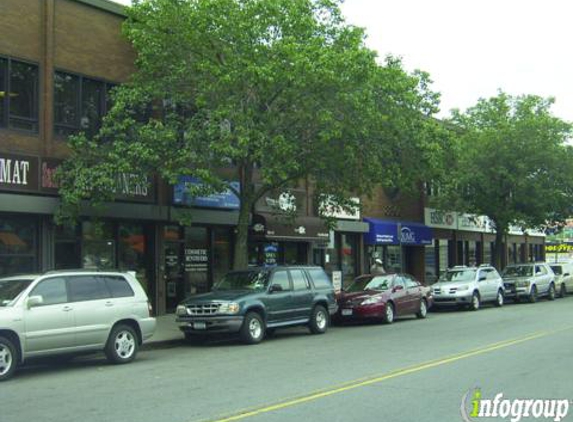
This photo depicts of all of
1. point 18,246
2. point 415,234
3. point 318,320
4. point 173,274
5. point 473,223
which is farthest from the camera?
point 473,223

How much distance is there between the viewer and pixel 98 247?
19.8m

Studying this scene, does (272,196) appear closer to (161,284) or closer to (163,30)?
(161,284)

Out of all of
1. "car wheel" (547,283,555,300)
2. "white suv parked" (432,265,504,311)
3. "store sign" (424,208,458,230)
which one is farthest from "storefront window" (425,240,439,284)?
"white suv parked" (432,265,504,311)

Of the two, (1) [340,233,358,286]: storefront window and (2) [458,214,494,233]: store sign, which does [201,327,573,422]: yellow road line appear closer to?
(1) [340,233,358,286]: storefront window

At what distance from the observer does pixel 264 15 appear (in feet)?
55.3

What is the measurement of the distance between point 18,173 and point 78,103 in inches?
118

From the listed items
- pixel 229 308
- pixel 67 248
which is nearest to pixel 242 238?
pixel 229 308

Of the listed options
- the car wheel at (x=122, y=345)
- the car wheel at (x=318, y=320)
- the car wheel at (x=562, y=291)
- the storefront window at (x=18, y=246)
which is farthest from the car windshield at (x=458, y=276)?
the car wheel at (x=122, y=345)

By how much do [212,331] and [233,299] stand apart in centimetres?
82

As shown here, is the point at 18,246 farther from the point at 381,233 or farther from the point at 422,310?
the point at 381,233

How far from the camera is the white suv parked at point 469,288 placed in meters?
25.5

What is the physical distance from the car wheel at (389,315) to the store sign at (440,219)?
14646mm

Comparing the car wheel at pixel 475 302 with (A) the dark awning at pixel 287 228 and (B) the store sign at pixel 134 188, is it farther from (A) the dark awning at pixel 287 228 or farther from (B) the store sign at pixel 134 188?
(B) the store sign at pixel 134 188

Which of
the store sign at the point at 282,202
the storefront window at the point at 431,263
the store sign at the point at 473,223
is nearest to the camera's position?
the store sign at the point at 282,202
